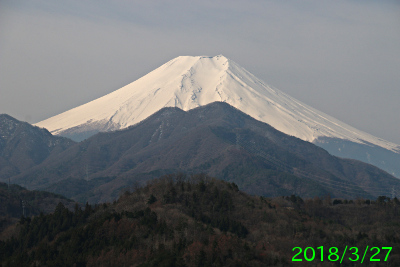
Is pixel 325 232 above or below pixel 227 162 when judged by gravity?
below

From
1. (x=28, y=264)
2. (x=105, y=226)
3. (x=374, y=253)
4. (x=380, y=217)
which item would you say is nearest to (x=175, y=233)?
(x=105, y=226)

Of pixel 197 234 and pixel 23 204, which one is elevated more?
pixel 23 204

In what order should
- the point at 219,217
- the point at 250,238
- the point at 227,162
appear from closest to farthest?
the point at 250,238
the point at 219,217
the point at 227,162

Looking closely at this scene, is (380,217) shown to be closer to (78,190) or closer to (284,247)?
(284,247)

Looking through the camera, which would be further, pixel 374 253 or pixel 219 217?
pixel 219 217

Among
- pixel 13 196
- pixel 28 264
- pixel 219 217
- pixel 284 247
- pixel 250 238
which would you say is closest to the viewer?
pixel 28 264

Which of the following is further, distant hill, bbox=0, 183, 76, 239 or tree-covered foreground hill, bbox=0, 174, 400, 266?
distant hill, bbox=0, 183, 76, 239

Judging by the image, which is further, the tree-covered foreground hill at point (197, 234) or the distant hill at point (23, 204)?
the distant hill at point (23, 204)
